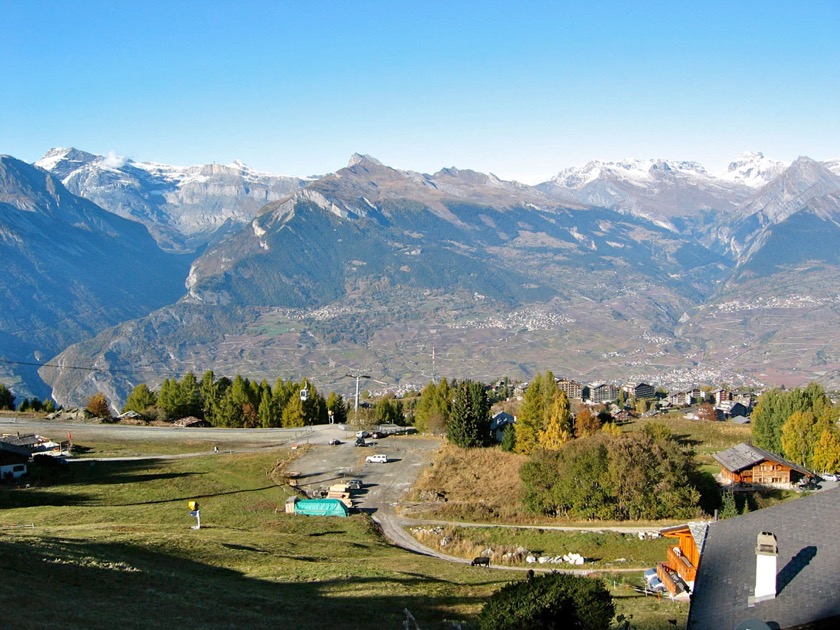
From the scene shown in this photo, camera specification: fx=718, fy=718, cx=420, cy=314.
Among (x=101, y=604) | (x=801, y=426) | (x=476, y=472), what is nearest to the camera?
(x=101, y=604)

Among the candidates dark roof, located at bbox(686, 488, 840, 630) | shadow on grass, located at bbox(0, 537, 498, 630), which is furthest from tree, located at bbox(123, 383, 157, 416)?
dark roof, located at bbox(686, 488, 840, 630)

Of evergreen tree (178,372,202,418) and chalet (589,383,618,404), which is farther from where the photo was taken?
chalet (589,383,618,404)

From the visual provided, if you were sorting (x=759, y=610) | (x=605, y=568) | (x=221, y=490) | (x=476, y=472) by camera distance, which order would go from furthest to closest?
(x=476, y=472), (x=221, y=490), (x=605, y=568), (x=759, y=610)

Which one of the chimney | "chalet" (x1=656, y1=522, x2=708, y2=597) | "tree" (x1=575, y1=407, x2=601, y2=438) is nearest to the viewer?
the chimney

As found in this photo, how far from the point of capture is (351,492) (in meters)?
58.7

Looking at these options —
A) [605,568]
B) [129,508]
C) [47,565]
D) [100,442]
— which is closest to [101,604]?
[47,565]

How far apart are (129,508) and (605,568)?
30.8 m

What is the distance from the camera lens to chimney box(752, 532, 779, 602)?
15.4 metres

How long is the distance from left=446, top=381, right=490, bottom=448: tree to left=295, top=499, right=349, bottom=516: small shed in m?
25.3

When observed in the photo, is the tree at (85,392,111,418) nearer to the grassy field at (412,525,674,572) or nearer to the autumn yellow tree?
the grassy field at (412,525,674,572)

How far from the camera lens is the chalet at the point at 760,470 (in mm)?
61031

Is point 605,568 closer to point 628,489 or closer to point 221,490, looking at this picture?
point 628,489

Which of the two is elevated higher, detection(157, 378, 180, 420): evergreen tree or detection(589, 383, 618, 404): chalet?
detection(157, 378, 180, 420): evergreen tree

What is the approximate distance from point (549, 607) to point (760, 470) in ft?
163
